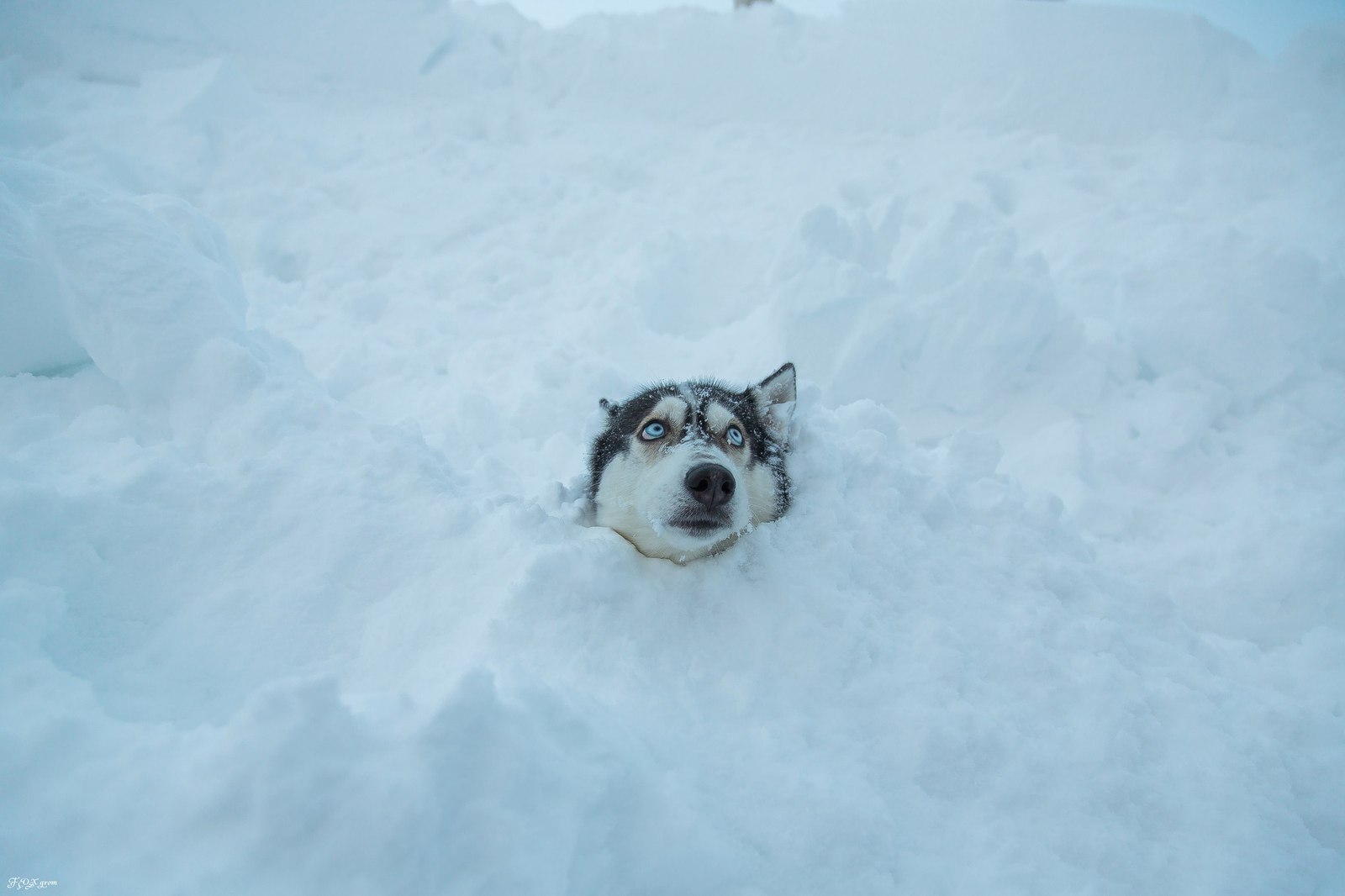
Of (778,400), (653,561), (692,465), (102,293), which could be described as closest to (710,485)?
(692,465)

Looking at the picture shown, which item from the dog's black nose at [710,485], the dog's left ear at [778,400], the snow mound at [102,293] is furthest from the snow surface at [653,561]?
the dog's black nose at [710,485]

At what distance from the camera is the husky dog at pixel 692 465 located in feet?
9.16

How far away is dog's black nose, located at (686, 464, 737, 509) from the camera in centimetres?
275

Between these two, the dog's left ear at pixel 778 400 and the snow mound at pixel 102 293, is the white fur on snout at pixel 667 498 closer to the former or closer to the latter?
the dog's left ear at pixel 778 400

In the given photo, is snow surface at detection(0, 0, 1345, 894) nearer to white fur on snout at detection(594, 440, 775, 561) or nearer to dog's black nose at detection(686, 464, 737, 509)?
white fur on snout at detection(594, 440, 775, 561)

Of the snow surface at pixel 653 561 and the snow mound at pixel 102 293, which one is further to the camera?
the snow mound at pixel 102 293

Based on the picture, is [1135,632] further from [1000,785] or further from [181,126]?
[181,126]

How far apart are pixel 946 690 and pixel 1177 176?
1007 centimetres

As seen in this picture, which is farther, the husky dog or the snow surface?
the husky dog

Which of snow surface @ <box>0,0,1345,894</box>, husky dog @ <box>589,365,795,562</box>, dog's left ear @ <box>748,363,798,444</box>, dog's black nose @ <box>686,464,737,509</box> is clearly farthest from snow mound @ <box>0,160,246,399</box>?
dog's left ear @ <box>748,363,798,444</box>

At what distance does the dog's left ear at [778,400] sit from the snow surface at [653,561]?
0.16 metres

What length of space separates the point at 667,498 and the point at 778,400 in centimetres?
Result: 147

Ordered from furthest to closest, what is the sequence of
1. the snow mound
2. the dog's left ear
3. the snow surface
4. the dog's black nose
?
the dog's left ear
the snow mound
the dog's black nose
the snow surface

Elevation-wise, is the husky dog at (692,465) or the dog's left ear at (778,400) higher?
the dog's left ear at (778,400)
